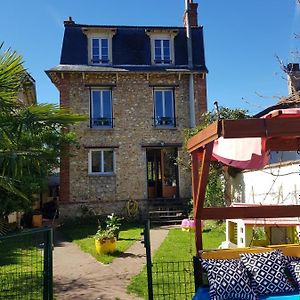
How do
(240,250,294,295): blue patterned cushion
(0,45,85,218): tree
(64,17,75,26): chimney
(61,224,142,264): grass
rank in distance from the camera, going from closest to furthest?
1. (240,250,294,295): blue patterned cushion
2. (0,45,85,218): tree
3. (61,224,142,264): grass
4. (64,17,75,26): chimney

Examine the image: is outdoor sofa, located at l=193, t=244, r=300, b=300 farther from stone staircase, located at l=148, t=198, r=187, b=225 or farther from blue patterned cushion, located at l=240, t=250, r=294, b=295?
stone staircase, located at l=148, t=198, r=187, b=225

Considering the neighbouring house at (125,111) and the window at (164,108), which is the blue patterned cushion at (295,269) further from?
the window at (164,108)

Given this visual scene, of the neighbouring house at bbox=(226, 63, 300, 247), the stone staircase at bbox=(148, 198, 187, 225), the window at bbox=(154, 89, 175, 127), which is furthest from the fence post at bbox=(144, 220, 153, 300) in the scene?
the window at bbox=(154, 89, 175, 127)

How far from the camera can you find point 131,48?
65.1 feet

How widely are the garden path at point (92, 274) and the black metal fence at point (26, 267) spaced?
1.48ft

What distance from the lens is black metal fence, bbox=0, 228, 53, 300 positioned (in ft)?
17.4

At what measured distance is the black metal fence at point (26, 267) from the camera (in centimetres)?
529

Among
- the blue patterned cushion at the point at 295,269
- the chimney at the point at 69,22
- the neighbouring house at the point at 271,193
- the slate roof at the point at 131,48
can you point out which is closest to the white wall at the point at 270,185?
the neighbouring house at the point at 271,193

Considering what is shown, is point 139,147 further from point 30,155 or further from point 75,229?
point 30,155

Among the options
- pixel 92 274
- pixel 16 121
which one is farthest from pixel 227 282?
pixel 92 274

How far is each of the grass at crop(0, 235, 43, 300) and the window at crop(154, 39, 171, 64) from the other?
13.5 meters

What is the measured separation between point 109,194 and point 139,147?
2.58 m

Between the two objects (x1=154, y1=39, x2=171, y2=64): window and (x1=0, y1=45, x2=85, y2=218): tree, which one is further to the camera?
(x1=154, y1=39, x2=171, y2=64): window

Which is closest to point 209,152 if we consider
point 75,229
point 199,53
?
point 75,229
